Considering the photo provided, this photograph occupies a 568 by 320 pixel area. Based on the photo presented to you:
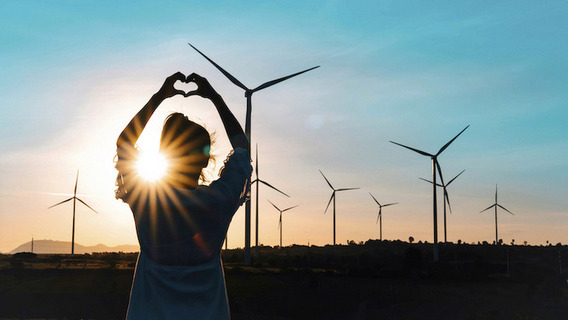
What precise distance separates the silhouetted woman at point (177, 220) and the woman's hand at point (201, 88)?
0.10m

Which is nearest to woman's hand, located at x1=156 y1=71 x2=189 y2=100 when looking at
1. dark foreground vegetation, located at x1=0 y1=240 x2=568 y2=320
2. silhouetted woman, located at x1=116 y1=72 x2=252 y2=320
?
silhouetted woman, located at x1=116 y1=72 x2=252 y2=320

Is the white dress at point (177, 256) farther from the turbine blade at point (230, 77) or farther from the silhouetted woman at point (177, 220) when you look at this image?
the turbine blade at point (230, 77)

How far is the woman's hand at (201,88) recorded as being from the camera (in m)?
4.60

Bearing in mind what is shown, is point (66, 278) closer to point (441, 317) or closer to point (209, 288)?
point (441, 317)

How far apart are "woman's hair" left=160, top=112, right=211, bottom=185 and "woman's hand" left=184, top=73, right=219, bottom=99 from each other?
0.78ft

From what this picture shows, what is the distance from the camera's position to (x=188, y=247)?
14.0 feet

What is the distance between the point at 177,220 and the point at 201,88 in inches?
35.1

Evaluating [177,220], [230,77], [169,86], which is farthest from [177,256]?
[230,77]

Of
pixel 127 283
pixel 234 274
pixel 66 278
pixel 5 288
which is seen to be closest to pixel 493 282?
pixel 234 274

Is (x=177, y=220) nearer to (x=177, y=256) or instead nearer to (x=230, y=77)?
(x=177, y=256)

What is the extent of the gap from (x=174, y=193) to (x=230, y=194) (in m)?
0.35

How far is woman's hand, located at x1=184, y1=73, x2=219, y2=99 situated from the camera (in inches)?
181

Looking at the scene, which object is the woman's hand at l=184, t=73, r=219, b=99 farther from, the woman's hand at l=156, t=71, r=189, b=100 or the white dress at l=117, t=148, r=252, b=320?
the white dress at l=117, t=148, r=252, b=320

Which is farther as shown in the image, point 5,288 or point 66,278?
point 66,278
